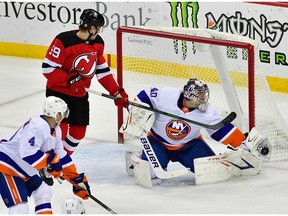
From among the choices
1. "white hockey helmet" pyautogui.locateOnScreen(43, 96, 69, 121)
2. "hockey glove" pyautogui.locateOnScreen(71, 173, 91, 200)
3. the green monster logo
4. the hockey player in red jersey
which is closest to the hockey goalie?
the hockey player in red jersey

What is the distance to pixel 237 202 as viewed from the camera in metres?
6.67

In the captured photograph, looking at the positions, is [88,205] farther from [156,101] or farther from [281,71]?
[281,71]

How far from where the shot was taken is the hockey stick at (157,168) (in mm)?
6957

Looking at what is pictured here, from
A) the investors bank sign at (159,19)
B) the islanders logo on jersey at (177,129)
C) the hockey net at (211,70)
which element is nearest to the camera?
the islanders logo on jersey at (177,129)

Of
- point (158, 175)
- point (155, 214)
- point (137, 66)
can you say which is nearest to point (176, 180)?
point (158, 175)

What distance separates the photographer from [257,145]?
7.15 meters

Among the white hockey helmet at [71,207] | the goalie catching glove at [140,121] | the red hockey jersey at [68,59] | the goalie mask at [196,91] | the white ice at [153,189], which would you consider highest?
the red hockey jersey at [68,59]

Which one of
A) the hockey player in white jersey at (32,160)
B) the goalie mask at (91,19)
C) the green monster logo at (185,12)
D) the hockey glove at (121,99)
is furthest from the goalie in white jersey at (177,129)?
the green monster logo at (185,12)

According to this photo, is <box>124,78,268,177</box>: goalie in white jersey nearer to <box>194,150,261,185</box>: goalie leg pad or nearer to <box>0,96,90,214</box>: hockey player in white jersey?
<box>194,150,261,185</box>: goalie leg pad

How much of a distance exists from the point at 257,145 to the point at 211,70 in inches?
51.4

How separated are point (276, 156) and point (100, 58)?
1.29m

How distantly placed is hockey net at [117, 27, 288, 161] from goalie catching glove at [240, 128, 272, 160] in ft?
0.77

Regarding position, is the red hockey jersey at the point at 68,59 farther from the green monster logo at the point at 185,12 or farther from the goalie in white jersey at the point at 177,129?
the green monster logo at the point at 185,12

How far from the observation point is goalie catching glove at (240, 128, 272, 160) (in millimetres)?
7109
